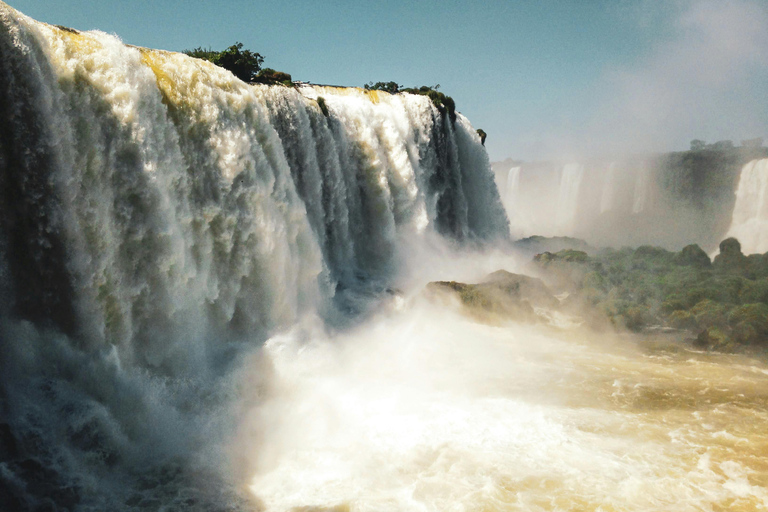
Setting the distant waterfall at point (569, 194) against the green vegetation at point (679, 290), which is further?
the distant waterfall at point (569, 194)

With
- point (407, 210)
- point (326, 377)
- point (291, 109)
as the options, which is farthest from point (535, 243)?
point (326, 377)

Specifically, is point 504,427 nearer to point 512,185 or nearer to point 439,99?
point 439,99

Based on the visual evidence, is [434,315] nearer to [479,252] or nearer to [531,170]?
[479,252]

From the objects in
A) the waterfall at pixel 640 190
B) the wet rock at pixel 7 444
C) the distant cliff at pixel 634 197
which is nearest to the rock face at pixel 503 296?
the wet rock at pixel 7 444

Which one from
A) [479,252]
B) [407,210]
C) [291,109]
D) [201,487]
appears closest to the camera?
[201,487]

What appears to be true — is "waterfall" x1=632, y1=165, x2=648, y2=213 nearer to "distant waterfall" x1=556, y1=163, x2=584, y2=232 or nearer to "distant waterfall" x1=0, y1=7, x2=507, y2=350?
"distant waterfall" x1=556, y1=163, x2=584, y2=232

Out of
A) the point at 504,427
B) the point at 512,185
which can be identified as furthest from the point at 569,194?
the point at 504,427

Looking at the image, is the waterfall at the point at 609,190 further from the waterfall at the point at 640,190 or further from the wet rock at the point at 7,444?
the wet rock at the point at 7,444
